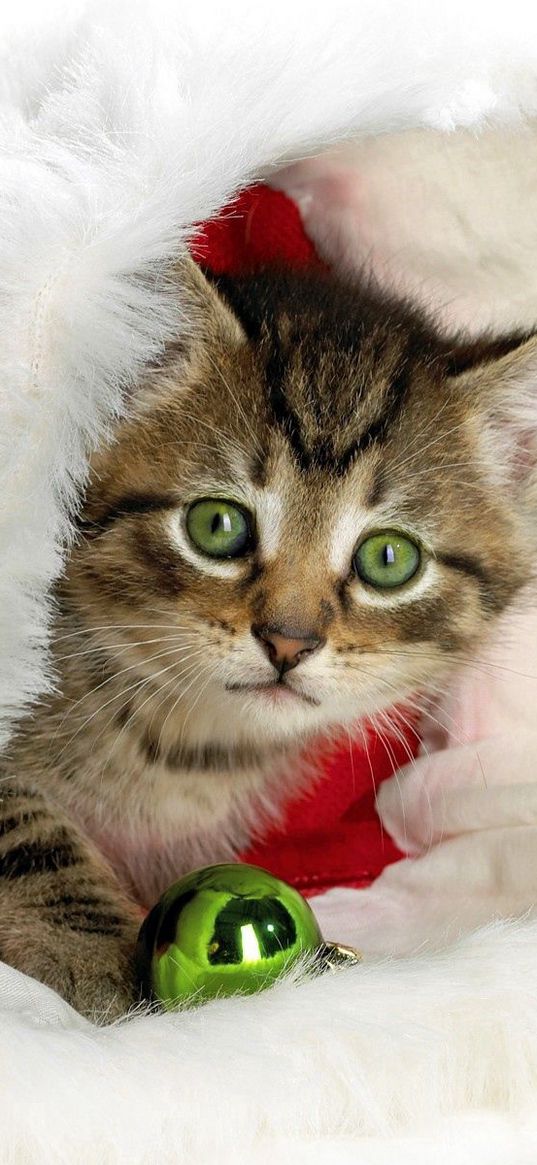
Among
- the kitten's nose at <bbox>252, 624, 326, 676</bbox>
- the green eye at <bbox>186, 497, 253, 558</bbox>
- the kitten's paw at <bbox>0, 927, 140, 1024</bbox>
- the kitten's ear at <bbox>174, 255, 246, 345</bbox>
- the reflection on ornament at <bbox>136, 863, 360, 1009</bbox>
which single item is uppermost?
the kitten's ear at <bbox>174, 255, 246, 345</bbox>

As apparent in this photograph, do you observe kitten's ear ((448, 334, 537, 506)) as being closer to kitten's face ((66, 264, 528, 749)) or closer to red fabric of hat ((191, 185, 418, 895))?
kitten's face ((66, 264, 528, 749))

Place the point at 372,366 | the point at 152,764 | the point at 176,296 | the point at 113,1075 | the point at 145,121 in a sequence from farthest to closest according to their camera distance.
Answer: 1. the point at 152,764
2. the point at 372,366
3. the point at 176,296
4. the point at 145,121
5. the point at 113,1075

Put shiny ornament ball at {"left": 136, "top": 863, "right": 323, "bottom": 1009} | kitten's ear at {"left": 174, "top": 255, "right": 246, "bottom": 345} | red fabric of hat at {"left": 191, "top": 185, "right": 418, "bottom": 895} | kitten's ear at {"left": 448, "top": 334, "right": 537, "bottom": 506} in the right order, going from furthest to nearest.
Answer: red fabric of hat at {"left": 191, "top": 185, "right": 418, "bottom": 895} → kitten's ear at {"left": 448, "top": 334, "right": 537, "bottom": 506} → kitten's ear at {"left": 174, "top": 255, "right": 246, "bottom": 345} → shiny ornament ball at {"left": 136, "top": 863, "right": 323, "bottom": 1009}

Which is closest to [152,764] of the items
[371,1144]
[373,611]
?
[373,611]

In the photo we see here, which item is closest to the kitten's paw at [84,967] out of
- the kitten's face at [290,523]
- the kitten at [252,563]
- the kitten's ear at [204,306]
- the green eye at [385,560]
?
the kitten at [252,563]

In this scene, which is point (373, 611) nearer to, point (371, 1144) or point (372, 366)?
point (372, 366)

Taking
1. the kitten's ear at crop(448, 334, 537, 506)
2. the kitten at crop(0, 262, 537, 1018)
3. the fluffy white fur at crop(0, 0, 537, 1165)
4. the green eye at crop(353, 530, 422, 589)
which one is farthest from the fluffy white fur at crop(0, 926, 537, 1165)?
the kitten's ear at crop(448, 334, 537, 506)

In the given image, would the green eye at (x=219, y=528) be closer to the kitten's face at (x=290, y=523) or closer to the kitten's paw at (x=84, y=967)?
the kitten's face at (x=290, y=523)

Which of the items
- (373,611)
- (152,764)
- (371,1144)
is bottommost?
(371,1144)

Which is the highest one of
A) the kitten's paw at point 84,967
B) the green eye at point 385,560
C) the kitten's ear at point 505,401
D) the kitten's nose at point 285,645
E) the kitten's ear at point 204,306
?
the kitten's ear at point 204,306
